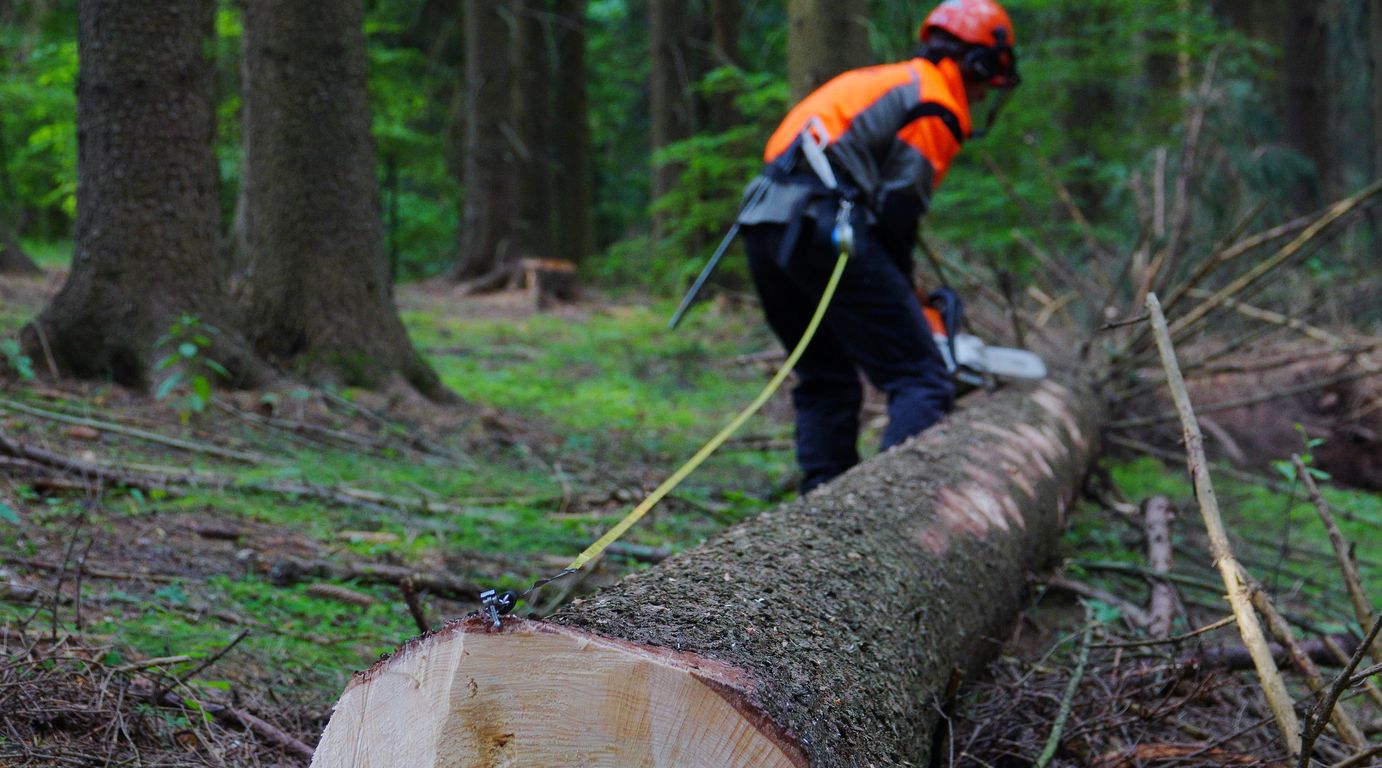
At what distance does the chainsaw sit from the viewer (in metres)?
4.29

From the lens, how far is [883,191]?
3.90m

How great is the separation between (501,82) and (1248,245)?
10358mm

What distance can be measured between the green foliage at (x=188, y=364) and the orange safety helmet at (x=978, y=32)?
3.30 metres

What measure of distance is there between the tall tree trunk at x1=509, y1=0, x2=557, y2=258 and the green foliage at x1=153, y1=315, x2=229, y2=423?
28.8ft

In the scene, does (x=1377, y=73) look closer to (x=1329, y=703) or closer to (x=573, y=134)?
(x=573, y=134)

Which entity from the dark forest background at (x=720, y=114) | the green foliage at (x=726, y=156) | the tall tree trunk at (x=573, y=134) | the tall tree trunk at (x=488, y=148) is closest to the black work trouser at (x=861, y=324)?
the dark forest background at (x=720, y=114)

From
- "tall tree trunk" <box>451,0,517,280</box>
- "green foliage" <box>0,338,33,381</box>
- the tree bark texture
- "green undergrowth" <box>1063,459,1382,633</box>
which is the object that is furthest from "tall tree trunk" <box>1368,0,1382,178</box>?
"green foliage" <box>0,338,33,381</box>

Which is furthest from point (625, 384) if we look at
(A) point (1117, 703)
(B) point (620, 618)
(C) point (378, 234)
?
(B) point (620, 618)

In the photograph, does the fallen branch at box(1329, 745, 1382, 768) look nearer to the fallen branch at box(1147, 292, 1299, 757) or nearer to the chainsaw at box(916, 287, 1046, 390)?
the fallen branch at box(1147, 292, 1299, 757)

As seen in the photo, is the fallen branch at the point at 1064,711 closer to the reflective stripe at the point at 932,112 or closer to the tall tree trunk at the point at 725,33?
the reflective stripe at the point at 932,112

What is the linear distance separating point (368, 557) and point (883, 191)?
2264 millimetres

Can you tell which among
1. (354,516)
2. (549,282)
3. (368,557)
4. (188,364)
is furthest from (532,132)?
(368,557)

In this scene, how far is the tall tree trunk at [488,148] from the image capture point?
1305 centimetres

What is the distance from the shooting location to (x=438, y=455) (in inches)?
195
